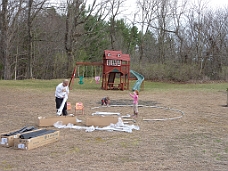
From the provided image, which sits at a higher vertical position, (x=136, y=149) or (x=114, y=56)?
(x=114, y=56)

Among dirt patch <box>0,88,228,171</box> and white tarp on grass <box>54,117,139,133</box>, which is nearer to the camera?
dirt patch <box>0,88,228,171</box>

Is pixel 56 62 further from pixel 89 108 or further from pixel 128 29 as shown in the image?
pixel 89 108

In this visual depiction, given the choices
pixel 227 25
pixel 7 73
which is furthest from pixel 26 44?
pixel 227 25

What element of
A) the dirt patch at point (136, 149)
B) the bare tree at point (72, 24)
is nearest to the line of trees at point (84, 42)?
the bare tree at point (72, 24)

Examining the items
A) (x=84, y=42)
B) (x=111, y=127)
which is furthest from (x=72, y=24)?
(x=111, y=127)

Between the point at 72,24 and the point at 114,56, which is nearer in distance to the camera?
the point at 114,56

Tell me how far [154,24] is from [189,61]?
328 inches

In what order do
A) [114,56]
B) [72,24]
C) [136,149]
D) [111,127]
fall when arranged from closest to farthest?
[136,149] < [111,127] < [114,56] < [72,24]

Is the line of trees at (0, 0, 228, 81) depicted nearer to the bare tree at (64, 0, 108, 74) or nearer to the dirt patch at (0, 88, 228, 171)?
the bare tree at (64, 0, 108, 74)

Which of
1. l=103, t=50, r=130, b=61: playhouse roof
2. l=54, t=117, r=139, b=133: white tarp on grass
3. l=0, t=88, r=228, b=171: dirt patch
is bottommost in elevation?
l=0, t=88, r=228, b=171: dirt patch

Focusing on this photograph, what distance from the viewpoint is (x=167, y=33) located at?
135ft

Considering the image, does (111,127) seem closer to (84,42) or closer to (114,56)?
(114,56)

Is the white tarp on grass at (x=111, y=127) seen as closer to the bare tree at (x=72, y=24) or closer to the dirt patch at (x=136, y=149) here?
the dirt patch at (x=136, y=149)

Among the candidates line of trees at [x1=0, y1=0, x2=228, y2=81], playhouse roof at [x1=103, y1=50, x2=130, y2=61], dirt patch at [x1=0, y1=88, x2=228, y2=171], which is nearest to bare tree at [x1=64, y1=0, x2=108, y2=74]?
line of trees at [x1=0, y1=0, x2=228, y2=81]
